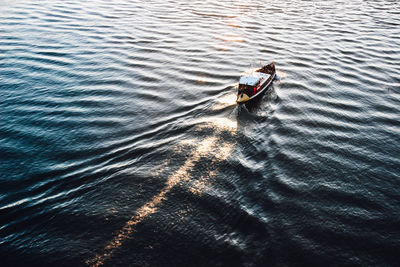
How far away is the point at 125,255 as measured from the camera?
56.0 ft

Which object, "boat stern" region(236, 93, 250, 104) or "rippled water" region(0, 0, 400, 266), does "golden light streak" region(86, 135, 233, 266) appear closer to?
"rippled water" region(0, 0, 400, 266)

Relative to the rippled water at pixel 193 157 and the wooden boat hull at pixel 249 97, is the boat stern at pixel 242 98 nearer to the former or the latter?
the wooden boat hull at pixel 249 97

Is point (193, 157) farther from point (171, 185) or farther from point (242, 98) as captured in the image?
point (242, 98)

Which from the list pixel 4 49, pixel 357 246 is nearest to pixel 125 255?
pixel 357 246

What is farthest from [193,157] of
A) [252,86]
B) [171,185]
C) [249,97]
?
[252,86]

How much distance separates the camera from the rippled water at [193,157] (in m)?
17.8

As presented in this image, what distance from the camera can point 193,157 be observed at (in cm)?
2430

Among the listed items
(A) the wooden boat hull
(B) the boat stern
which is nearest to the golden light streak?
(B) the boat stern

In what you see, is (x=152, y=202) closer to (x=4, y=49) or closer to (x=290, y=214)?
(x=290, y=214)

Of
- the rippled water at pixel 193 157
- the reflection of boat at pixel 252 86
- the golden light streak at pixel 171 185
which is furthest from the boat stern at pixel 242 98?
the golden light streak at pixel 171 185

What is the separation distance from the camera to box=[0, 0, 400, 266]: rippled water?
17.8 meters

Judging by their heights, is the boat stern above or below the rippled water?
above

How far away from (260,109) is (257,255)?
19.3m

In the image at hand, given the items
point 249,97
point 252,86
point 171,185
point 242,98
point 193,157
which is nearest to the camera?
point 171,185
